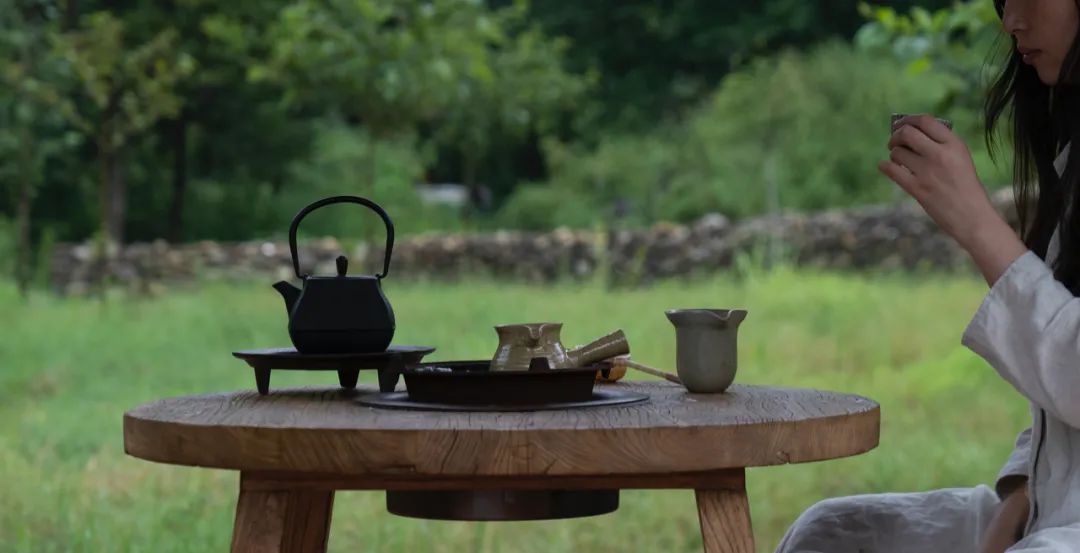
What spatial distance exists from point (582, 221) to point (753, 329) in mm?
6333

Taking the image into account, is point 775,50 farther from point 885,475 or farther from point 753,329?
point 885,475

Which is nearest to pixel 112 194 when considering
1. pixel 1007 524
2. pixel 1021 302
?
pixel 1007 524

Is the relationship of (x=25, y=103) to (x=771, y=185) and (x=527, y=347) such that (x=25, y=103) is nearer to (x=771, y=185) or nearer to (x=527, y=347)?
(x=771, y=185)

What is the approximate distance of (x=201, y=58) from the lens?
1405 centimetres

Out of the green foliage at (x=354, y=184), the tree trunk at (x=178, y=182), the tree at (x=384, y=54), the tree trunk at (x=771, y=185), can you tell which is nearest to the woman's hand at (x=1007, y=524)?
the tree at (x=384, y=54)

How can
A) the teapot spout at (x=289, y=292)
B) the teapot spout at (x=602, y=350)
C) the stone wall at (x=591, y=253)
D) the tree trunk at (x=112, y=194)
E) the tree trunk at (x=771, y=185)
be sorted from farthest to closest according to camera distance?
the tree trunk at (x=771, y=185) → the tree trunk at (x=112, y=194) → the stone wall at (x=591, y=253) → the teapot spout at (x=289, y=292) → the teapot spout at (x=602, y=350)

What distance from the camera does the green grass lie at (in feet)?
12.5

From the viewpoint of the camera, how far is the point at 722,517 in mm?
1510

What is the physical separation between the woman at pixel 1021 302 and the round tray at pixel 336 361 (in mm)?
497

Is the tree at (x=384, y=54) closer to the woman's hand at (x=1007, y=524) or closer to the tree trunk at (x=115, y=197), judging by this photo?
the tree trunk at (x=115, y=197)

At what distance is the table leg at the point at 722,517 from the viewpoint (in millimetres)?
1508

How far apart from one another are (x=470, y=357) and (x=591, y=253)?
378 centimetres

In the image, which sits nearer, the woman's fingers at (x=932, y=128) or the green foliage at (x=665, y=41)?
the woman's fingers at (x=932, y=128)

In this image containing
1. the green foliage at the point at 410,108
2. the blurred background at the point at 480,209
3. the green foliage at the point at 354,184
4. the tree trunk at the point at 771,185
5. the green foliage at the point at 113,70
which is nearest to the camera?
the blurred background at the point at 480,209
